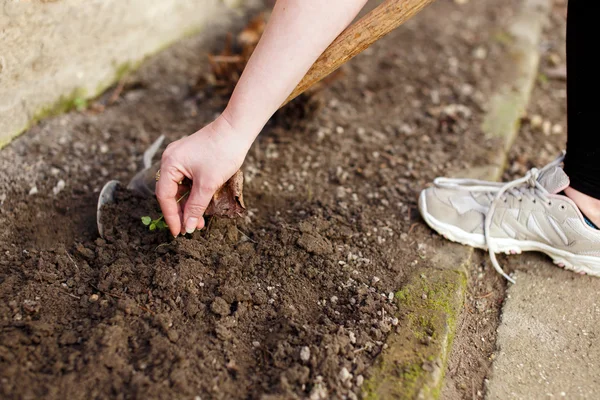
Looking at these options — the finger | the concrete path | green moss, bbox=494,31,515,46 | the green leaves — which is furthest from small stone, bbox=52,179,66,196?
green moss, bbox=494,31,515,46

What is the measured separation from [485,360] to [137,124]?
1.87m

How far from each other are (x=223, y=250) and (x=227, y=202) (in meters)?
0.18

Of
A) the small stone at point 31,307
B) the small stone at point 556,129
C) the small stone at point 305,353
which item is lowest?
the small stone at point 556,129

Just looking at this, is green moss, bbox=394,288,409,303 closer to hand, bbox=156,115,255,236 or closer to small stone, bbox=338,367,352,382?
small stone, bbox=338,367,352,382

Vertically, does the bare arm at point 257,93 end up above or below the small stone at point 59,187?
above

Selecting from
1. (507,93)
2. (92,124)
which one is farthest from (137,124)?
(507,93)

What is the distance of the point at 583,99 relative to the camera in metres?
1.75

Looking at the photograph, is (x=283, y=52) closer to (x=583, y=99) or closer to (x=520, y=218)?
(x=583, y=99)

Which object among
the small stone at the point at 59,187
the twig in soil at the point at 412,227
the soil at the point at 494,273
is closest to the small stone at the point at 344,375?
the soil at the point at 494,273

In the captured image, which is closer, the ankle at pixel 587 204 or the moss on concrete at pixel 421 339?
the moss on concrete at pixel 421 339

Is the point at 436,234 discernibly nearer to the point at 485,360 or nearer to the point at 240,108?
the point at 485,360

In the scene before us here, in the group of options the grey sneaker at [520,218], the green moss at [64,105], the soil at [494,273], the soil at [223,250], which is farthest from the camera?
the green moss at [64,105]

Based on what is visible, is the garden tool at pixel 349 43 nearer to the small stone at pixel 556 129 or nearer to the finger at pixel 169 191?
the finger at pixel 169 191

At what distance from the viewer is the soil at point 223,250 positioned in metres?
1.51
